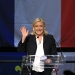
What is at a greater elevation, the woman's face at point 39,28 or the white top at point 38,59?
the woman's face at point 39,28

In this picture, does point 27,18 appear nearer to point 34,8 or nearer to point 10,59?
point 34,8

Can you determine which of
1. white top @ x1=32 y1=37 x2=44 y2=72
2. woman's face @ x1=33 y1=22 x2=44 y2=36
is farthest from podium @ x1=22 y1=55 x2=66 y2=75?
woman's face @ x1=33 y1=22 x2=44 y2=36

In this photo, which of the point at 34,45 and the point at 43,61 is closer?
the point at 43,61

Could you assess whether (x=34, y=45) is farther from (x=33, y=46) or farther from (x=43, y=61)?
(x=43, y=61)

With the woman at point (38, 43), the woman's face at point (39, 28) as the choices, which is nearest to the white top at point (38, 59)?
the woman at point (38, 43)

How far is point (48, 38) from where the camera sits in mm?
3594

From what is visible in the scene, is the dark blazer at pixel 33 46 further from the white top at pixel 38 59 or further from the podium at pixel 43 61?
the podium at pixel 43 61

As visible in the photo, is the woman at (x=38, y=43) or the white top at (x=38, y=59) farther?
the woman at (x=38, y=43)

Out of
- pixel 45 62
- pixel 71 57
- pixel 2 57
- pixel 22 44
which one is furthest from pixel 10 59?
pixel 45 62

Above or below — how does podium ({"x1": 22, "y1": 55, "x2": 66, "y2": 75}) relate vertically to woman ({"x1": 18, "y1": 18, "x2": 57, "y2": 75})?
below

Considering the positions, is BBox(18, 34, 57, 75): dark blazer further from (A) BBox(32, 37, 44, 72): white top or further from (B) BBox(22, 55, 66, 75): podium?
(B) BBox(22, 55, 66, 75): podium

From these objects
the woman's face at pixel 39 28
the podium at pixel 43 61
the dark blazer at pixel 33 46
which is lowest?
the podium at pixel 43 61

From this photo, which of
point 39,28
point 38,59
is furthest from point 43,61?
point 39,28

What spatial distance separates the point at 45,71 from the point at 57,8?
6.01 feet
